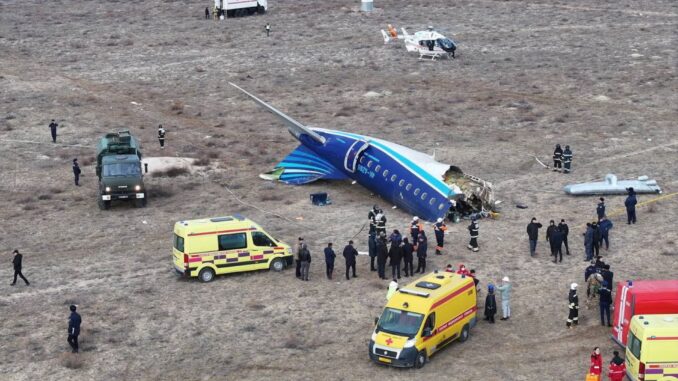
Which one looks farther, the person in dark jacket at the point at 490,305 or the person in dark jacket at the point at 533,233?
the person in dark jacket at the point at 533,233

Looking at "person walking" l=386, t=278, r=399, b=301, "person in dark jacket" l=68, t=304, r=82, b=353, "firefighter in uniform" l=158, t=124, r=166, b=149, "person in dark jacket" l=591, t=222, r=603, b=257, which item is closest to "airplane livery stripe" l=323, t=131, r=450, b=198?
"person in dark jacket" l=591, t=222, r=603, b=257

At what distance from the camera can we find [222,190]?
1802 inches

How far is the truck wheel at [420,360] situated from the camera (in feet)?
92.4

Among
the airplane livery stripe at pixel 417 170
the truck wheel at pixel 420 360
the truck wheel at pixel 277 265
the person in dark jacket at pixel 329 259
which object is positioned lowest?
the truck wheel at pixel 420 360

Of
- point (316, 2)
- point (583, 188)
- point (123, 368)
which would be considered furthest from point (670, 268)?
point (316, 2)

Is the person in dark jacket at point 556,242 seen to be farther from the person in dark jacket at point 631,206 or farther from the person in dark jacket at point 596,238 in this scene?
the person in dark jacket at point 631,206

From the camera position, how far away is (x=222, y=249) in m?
34.8

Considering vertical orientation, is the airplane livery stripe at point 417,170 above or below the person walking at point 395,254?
above

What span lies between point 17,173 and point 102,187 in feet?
25.4

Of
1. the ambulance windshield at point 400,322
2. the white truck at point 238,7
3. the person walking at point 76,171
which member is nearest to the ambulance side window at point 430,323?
the ambulance windshield at point 400,322

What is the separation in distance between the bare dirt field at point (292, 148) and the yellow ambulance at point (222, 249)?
0.56m

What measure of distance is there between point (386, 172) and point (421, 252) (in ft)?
25.4

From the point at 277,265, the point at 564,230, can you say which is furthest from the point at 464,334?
the point at 277,265

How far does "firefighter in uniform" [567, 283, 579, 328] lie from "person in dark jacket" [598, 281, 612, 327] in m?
0.67
